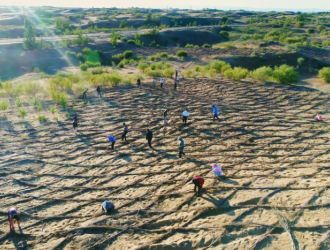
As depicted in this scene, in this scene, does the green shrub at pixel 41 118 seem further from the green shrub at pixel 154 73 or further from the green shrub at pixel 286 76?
the green shrub at pixel 286 76

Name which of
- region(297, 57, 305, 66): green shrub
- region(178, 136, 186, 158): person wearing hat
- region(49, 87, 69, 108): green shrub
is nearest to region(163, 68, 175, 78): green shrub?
region(49, 87, 69, 108): green shrub

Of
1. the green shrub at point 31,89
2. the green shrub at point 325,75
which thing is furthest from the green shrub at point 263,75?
the green shrub at point 31,89

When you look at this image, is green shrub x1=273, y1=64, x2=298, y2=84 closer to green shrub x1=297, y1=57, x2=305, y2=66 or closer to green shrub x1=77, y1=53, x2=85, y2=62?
green shrub x1=297, y1=57, x2=305, y2=66

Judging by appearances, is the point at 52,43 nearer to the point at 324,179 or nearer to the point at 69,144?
the point at 69,144

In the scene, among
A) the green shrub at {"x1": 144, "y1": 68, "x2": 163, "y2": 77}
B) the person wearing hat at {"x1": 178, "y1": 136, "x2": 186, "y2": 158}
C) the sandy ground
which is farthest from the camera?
the green shrub at {"x1": 144, "y1": 68, "x2": 163, "y2": 77}

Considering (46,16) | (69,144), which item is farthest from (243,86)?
(46,16)

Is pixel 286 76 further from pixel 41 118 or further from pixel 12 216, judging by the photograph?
pixel 12 216

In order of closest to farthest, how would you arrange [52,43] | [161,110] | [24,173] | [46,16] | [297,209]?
1. [297,209]
2. [24,173]
3. [161,110]
4. [52,43]
5. [46,16]

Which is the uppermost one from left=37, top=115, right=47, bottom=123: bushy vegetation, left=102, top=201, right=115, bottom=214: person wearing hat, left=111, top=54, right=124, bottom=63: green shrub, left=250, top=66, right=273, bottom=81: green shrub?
left=250, top=66, right=273, bottom=81: green shrub
